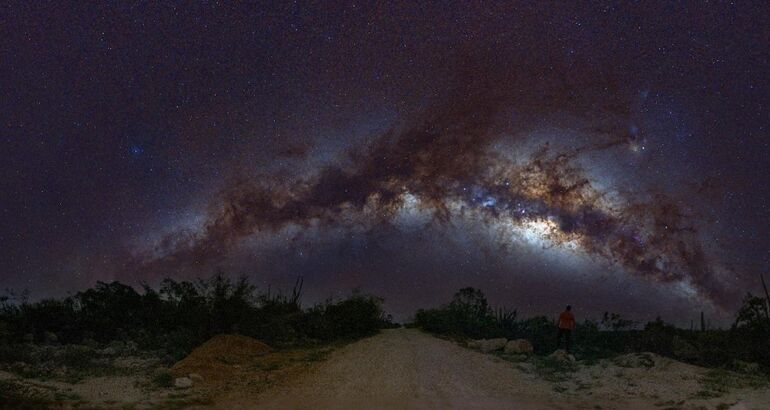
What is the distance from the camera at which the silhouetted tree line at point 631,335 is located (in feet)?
72.4

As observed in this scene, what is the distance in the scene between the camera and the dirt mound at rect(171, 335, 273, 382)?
16672mm

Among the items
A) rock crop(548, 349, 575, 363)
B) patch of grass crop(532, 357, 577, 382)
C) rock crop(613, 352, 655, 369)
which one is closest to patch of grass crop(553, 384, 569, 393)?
patch of grass crop(532, 357, 577, 382)

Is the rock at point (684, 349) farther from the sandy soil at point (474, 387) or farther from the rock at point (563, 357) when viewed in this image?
the rock at point (563, 357)

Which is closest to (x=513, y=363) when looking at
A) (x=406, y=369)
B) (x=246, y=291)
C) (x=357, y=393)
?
(x=406, y=369)

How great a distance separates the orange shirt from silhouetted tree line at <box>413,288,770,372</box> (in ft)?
4.19

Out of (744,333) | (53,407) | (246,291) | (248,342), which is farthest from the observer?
(246,291)

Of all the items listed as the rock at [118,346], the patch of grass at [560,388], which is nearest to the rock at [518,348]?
the patch of grass at [560,388]

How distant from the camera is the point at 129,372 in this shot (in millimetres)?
17625

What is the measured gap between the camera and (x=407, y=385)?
48.2ft

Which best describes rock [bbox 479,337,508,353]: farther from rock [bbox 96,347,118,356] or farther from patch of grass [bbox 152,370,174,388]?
rock [bbox 96,347,118,356]

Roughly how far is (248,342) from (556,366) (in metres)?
11.8

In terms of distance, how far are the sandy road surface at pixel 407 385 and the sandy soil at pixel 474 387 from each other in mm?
22

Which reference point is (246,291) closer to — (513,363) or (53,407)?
(513,363)

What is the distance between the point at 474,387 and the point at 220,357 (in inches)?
354
